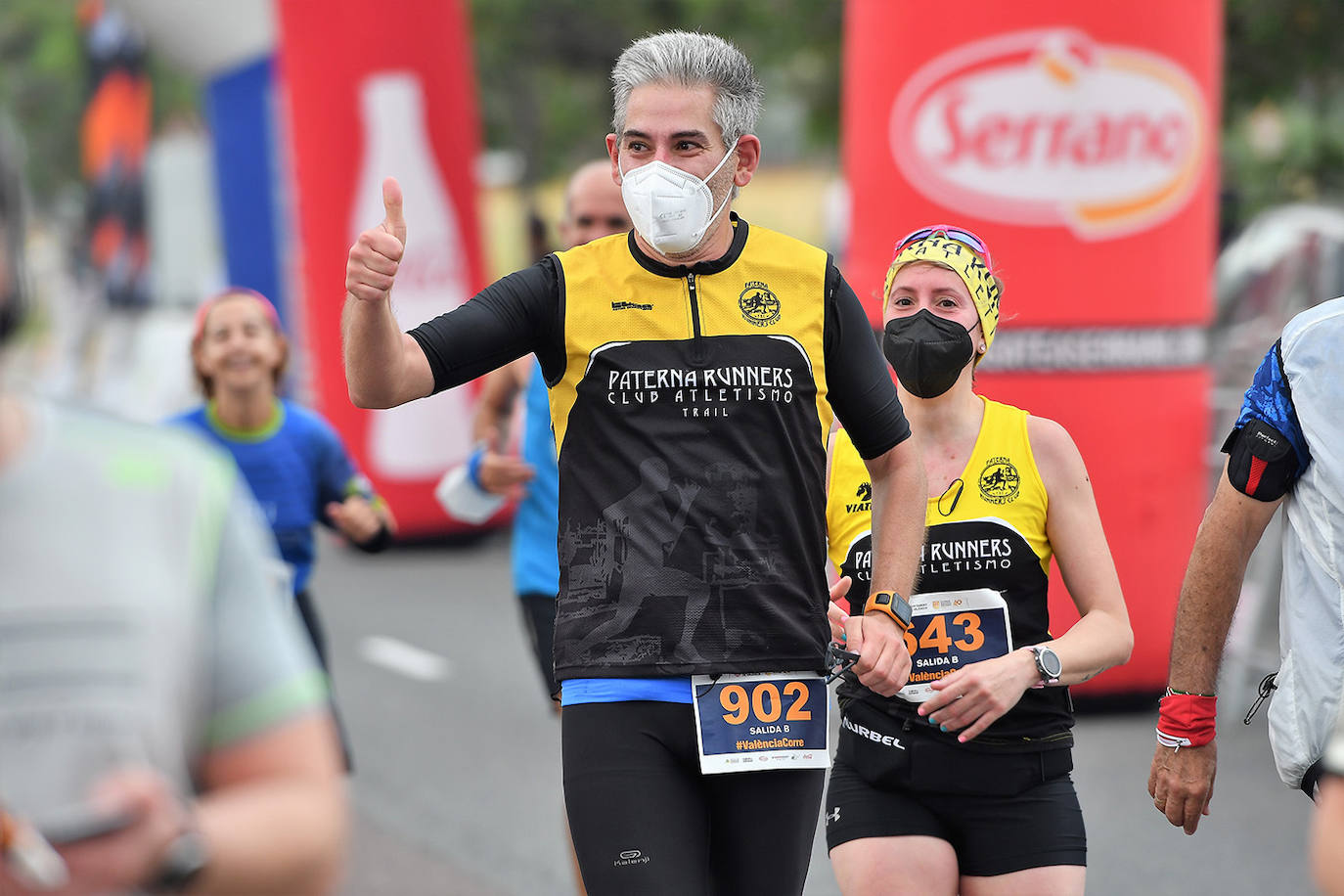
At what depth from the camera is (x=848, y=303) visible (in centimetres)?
328

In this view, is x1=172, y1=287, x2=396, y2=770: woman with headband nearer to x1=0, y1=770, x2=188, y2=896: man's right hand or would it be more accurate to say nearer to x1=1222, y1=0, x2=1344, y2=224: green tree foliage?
x1=0, y1=770, x2=188, y2=896: man's right hand

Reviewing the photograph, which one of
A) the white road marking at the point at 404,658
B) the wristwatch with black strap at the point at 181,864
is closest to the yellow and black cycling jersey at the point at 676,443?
the wristwatch with black strap at the point at 181,864

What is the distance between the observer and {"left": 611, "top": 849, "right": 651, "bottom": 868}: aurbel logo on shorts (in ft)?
10.1

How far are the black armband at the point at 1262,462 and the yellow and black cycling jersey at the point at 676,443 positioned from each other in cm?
79

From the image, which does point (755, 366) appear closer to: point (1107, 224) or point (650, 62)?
point (650, 62)

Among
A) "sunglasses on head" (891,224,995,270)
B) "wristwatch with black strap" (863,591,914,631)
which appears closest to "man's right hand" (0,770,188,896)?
"wristwatch with black strap" (863,591,914,631)

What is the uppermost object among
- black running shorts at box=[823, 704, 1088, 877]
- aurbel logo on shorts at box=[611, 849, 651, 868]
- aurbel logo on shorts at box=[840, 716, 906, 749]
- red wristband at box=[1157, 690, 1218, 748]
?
red wristband at box=[1157, 690, 1218, 748]

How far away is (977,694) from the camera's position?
3.37m

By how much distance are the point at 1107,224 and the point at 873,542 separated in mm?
4579

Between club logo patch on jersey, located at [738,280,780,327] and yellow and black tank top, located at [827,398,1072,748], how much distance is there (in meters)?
0.61

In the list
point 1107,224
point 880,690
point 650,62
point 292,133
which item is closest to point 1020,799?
point 880,690

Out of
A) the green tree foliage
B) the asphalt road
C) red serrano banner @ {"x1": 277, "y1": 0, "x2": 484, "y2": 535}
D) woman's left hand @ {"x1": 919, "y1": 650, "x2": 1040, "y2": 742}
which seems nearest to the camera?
woman's left hand @ {"x1": 919, "y1": 650, "x2": 1040, "y2": 742}

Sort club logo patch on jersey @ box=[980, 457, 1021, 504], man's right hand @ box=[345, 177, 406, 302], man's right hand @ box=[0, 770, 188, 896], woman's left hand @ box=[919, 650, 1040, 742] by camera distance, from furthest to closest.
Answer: club logo patch on jersey @ box=[980, 457, 1021, 504] → woman's left hand @ box=[919, 650, 1040, 742] → man's right hand @ box=[345, 177, 406, 302] → man's right hand @ box=[0, 770, 188, 896]

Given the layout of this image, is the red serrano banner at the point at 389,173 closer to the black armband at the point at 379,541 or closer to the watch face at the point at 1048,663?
the black armband at the point at 379,541
